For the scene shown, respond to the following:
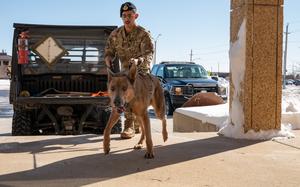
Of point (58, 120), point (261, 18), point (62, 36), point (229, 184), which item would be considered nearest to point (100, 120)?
point (58, 120)

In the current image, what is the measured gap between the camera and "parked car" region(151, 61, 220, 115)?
51.9 ft

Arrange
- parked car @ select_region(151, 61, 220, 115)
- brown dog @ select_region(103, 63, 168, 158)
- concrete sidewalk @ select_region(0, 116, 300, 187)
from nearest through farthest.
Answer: concrete sidewalk @ select_region(0, 116, 300, 187)
brown dog @ select_region(103, 63, 168, 158)
parked car @ select_region(151, 61, 220, 115)

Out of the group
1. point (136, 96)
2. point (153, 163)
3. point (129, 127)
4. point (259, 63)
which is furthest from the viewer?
point (129, 127)

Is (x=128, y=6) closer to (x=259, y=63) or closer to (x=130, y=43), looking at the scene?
(x=130, y=43)

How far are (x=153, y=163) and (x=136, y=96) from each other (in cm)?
74

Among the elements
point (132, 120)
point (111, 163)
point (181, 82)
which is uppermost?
point (181, 82)

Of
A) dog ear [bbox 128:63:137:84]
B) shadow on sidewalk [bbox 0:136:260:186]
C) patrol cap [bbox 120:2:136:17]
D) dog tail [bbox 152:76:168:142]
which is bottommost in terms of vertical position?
shadow on sidewalk [bbox 0:136:260:186]

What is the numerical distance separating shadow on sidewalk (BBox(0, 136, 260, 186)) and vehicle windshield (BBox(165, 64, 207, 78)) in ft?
34.8

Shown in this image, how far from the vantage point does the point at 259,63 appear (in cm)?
652

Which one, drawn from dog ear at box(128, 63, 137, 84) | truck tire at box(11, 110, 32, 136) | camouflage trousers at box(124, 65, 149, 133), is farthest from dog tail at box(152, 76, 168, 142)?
truck tire at box(11, 110, 32, 136)

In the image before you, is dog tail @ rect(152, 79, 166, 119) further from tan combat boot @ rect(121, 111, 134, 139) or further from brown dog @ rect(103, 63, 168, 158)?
tan combat boot @ rect(121, 111, 134, 139)

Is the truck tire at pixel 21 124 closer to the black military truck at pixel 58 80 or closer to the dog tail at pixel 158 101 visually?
the black military truck at pixel 58 80

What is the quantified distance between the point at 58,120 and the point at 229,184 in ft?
16.9

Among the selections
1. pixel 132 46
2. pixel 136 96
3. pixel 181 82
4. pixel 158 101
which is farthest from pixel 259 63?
pixel 181 82
